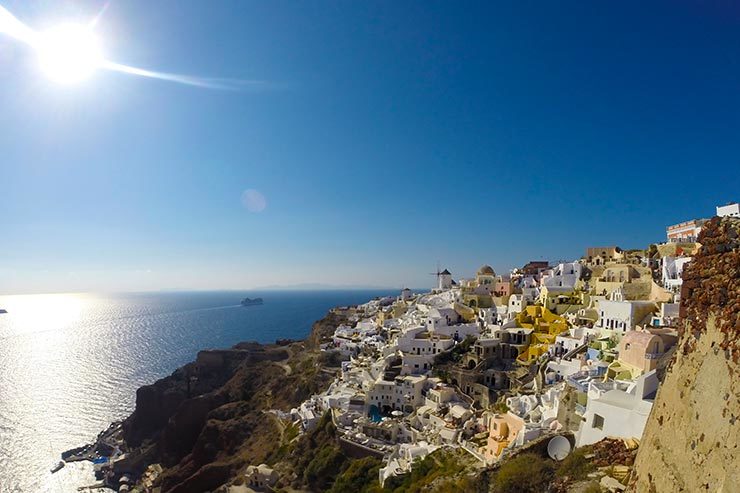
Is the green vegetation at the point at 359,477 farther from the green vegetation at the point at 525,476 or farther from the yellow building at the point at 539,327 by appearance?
the yellow building at the point at 539,327

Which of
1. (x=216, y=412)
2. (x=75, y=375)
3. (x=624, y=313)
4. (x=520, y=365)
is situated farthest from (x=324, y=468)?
(x=75, y=375)

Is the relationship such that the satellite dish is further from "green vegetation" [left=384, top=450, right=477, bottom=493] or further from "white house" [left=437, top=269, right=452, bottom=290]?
"white house" [left=437, top=269, right=452, bottom=290]

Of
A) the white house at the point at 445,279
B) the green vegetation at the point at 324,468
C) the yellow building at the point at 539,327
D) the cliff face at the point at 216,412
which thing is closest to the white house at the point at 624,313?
the yellow building at the point at 539,327

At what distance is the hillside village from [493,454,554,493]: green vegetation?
177cm

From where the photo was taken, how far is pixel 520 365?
29.4 meters

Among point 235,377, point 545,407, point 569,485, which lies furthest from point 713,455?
point 235,377

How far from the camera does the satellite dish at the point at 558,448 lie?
564 inches

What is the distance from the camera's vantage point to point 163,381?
176 feet

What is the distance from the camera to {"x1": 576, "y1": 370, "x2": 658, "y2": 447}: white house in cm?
1281

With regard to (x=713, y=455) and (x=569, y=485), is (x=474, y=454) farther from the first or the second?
(x=713, y=455)

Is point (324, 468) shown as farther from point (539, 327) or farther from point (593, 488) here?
point (593, 488)

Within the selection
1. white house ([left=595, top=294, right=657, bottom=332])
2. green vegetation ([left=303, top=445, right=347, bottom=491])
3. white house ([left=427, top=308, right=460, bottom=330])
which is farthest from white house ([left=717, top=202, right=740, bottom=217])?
green vegetation ([left=303, top=445, right=347, bottom=491])

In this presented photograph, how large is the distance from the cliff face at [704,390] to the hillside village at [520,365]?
761 centimetres

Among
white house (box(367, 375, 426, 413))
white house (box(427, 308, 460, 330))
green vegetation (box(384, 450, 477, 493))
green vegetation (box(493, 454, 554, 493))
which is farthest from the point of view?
white house (box(427, 308, 460, 330))
